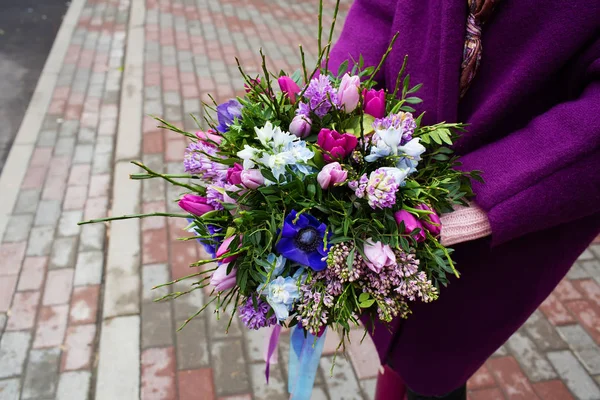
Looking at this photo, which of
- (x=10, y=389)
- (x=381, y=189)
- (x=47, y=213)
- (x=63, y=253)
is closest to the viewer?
(x=381, y=189)

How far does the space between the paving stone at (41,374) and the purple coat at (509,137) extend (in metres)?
1.72

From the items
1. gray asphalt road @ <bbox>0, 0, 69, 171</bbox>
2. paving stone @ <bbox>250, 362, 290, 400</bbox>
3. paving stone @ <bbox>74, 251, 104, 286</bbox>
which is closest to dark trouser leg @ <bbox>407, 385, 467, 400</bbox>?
paving stone @ <bbox>250, 362, 290, 400</bbox>

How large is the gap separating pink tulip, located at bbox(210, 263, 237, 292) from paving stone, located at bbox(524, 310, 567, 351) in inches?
88.1

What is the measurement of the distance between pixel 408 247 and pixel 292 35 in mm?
5481

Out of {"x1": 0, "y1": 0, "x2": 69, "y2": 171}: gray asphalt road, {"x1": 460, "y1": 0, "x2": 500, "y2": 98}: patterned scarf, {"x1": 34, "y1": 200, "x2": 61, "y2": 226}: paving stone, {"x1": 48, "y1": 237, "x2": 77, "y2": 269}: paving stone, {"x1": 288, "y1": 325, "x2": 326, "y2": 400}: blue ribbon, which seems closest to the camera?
{"x1": 460, "y1": 0, "x2": 500, "y2": 98}: patterned scarf

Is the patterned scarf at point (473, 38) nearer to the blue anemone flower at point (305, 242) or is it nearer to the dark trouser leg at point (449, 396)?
the blue anemone flower at point (305, 242)

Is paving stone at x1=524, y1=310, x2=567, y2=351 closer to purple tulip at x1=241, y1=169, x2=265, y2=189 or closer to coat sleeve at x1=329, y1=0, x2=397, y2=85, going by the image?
coat sleeve at x1=329, y1=0, x2=397, y2=85

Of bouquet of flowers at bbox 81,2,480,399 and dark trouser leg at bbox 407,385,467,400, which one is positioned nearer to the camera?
bouquet of flowers at bbox 81,2,480,399

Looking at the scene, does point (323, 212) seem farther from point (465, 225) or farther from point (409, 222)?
point (465, 225)

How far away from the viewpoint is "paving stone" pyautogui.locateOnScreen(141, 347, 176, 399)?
2314 millimetres

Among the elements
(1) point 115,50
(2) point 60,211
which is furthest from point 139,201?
(1) point 115,50

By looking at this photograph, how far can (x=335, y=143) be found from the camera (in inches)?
40.4

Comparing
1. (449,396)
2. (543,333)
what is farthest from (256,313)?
(543,333)

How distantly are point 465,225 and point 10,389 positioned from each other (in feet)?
7.24
